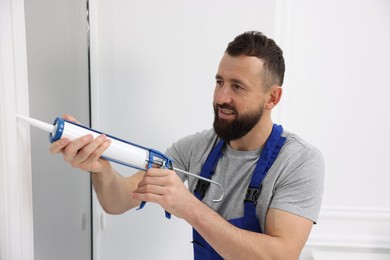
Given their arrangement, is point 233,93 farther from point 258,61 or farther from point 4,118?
point 4,118

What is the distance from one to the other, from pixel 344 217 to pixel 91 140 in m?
1.12

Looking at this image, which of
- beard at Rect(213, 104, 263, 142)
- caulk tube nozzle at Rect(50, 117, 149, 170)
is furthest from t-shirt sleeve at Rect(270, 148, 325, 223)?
caulk tube nozzle at Rect(50, 117, 149, 170)

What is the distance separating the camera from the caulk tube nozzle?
0.62m

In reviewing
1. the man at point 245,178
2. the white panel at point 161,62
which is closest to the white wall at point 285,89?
the white panel at point 161,62

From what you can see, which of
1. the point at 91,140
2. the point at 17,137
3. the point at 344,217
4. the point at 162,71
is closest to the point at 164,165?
the point at 91,140

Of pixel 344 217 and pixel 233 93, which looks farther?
pixel 344 217

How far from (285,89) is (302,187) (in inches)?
19.7

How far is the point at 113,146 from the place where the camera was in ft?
2.27

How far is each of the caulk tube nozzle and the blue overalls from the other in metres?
0.35

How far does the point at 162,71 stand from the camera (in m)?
1.25

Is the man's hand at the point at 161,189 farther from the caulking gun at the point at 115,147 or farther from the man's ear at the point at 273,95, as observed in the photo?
the man's ear at the point at 273,95

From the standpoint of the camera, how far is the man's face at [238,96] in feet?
3.14

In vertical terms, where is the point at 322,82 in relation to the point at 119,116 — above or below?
above

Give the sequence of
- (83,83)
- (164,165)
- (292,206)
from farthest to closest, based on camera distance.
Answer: (83,83)
(292,206)
(164,165)
